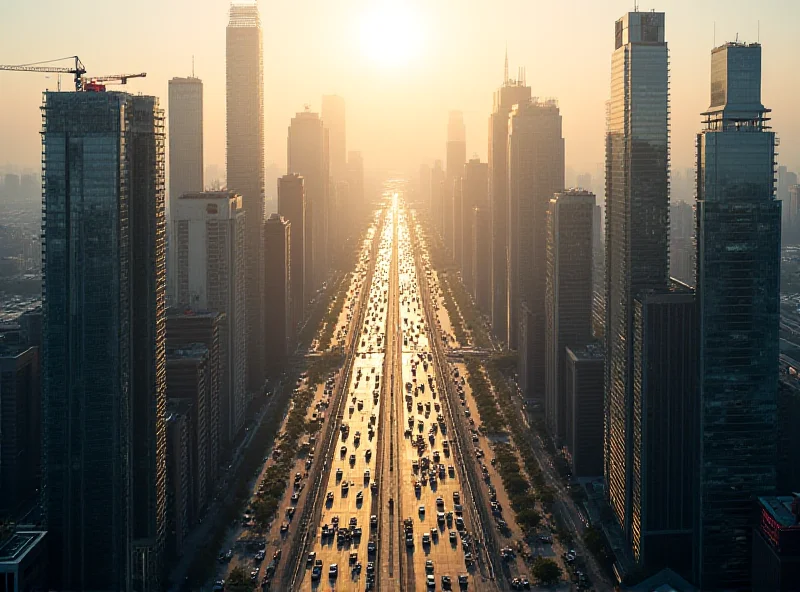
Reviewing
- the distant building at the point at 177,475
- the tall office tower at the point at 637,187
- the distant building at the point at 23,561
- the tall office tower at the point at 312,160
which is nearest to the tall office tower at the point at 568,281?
the tall office tower at the point at 637,187

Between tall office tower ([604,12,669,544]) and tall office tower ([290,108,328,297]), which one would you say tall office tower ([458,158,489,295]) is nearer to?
tall office tower ([290,108,328,297])

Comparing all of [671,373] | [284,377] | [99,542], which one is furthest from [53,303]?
[284,377]

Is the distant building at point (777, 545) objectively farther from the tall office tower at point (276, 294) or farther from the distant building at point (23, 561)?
the tall office tower at point (276, 294)

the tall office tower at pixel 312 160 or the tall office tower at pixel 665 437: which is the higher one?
the tall office tower at pixel 312 160

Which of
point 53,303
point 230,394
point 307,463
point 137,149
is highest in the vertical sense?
point 137,149

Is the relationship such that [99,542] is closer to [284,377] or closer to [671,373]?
[671,373]

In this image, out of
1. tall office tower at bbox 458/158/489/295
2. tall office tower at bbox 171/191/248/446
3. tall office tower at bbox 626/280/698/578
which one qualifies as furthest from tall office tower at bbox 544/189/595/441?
tall office tower at bbox 458/158/489/295

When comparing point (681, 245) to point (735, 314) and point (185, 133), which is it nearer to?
point (185, 133)
